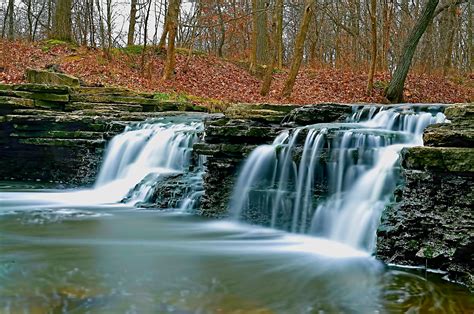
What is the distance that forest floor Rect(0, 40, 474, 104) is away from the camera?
17.2 meters

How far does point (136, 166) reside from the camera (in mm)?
11500

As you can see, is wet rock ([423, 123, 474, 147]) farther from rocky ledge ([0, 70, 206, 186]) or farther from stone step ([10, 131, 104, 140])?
stone step ([10, 131, 104, 140])

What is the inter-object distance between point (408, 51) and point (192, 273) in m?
13.0

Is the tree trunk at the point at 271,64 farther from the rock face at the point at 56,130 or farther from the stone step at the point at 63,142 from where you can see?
the stone step at the point at 63,142

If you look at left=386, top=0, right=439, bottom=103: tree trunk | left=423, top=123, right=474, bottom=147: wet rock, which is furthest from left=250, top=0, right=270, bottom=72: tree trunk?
left=423, top=123, right=474, bottom=147: wet rock

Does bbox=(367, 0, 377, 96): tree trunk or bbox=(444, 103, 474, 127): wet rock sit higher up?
bbox=(367, 0, 377, 96): tree trunk

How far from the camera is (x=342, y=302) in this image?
14.6 ft

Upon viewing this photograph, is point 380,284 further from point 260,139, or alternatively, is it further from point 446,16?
point 446,16

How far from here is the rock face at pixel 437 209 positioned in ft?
17.0

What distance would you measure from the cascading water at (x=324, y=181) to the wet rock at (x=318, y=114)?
0.86m

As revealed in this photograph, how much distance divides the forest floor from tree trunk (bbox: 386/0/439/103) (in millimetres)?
520

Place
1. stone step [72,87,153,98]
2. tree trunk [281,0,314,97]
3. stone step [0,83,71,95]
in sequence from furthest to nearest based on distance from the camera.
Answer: tree trunk [281,0,314,97] < stone step [72,87,153,98] < stone step [0,83,71,95]

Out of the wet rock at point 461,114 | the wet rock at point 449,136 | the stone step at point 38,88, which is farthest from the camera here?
the stone step at point 38,88

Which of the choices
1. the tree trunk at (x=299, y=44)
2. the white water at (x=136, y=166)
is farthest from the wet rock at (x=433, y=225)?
the tree trunk at (x=299, y=44)
